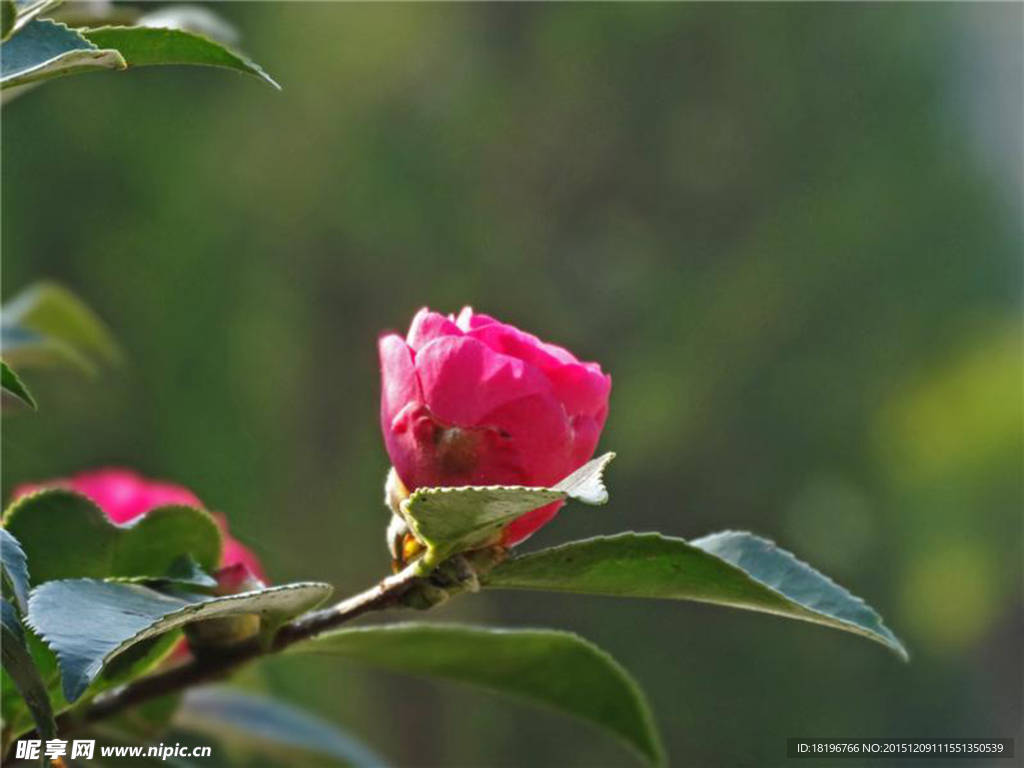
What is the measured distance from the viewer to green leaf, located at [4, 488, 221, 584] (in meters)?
0.36

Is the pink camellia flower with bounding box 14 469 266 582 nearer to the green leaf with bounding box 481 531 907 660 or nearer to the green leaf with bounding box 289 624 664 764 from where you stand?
the green leaf with bounding box 289 624 664 764

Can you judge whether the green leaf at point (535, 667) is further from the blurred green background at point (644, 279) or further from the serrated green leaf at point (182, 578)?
the blurred green background at point (644, 279)

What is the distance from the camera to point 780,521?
188 inches

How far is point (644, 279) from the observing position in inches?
203

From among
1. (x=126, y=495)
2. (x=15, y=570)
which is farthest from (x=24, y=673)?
(x=126, y=495)

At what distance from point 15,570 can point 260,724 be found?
0.31 metres

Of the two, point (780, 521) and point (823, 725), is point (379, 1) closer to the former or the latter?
point (780, 521)

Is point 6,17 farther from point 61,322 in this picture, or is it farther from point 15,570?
point 61,322

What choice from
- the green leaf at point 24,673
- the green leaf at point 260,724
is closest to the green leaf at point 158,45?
the green leaf at point 24,673

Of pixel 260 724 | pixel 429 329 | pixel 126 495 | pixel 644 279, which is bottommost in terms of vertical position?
pixel 644 279

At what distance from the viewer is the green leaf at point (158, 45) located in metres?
0.32

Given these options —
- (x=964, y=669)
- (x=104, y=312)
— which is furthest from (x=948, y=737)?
(x=104, y=312)

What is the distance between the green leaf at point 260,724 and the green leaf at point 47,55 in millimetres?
317

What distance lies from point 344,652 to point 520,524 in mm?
104
